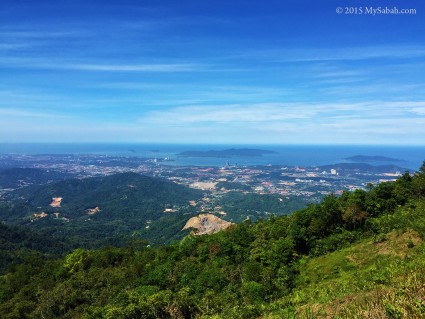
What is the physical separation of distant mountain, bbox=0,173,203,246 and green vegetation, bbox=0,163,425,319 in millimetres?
51566

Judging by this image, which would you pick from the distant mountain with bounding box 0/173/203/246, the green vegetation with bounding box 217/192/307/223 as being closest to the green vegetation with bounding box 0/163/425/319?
the distant mountain with bounding box 0/173/203/246

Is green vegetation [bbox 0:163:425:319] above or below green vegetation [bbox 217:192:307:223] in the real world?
above

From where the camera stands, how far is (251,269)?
20984mm

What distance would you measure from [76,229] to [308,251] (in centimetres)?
9282

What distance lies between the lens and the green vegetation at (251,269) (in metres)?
14.4

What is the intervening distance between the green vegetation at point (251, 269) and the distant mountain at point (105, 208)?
51.6 metres

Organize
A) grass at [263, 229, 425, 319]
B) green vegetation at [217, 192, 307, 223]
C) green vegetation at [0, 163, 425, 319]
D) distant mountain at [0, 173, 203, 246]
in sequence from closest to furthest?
grass at [263, 229, 425, 319]
green vegetation at [0, 163, 425, 319]
distant mountain at [0, 173, 203, 246]
green vegetation at [217, 192, 307, 223]

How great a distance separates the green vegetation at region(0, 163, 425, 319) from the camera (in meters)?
14.4

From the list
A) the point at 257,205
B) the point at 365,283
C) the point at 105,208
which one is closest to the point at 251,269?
the point at 365,283

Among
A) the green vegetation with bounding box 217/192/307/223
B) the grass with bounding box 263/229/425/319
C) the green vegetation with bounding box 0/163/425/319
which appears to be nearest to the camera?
the grass with bounding box 263/229/425/319

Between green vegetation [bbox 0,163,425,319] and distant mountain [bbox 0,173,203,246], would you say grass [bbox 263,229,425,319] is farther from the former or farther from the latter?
distant mountain [bbox 0,173,203,246]

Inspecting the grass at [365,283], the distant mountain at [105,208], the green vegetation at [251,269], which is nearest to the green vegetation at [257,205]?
the distant mountain at [105,208]

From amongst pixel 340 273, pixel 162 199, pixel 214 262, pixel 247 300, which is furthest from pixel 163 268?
pixel 162 199

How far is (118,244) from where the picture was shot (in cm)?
7681
